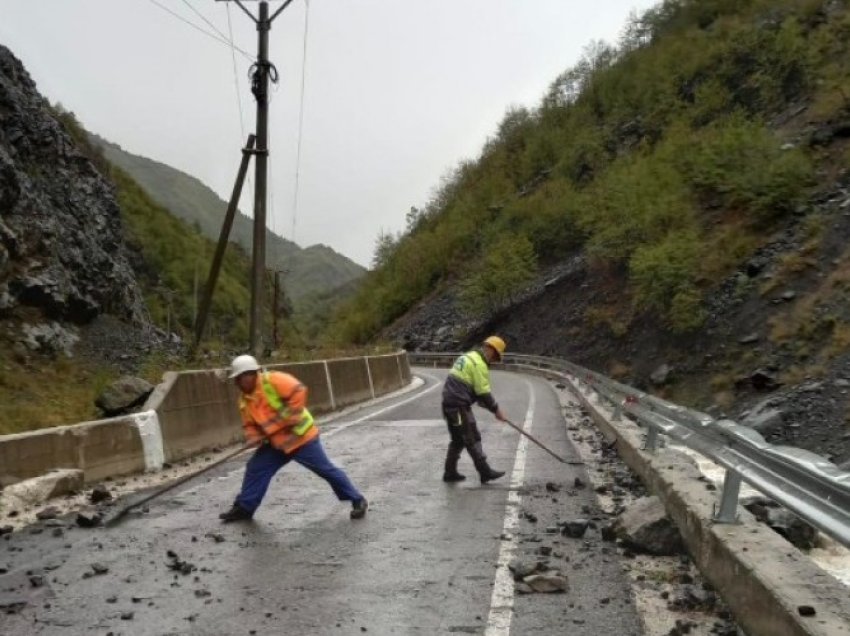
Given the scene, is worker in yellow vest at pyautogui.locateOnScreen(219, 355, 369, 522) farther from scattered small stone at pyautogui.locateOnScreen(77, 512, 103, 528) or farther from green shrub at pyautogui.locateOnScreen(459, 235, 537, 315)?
green shrub at pyautogui.locateOnScreen(459, 235, 537, 315)

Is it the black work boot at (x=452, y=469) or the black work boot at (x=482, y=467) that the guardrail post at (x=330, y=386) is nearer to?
the black work boot at (x=452, y=469)

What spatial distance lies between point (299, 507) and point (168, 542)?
5.04 ft

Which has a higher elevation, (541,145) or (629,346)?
(541,145)

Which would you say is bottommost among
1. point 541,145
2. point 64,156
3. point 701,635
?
point 701,635

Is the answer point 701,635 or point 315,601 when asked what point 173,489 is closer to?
point 315,601

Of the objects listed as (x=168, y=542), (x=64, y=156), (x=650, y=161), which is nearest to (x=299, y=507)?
(x=168, y=542)

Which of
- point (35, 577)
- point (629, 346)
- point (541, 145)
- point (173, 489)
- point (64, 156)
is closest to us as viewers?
point (35, 577)

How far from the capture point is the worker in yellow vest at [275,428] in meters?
6.98

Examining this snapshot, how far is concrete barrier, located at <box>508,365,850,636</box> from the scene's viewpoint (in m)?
3.44

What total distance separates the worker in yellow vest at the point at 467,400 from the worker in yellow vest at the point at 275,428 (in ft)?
6.43

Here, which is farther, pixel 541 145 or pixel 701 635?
pixel 541 145

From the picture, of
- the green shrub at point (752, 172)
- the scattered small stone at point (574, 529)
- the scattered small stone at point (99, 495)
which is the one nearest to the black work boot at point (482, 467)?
the scattered small stone at point (574, 529)

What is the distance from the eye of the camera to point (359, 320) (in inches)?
3184

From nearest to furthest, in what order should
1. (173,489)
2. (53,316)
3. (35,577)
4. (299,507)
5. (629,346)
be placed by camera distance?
(35,577), (299,507), (173,489), (53,316), (629,346)
